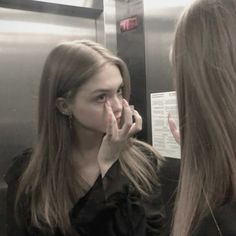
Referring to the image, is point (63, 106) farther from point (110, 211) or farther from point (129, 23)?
point (129, 23)

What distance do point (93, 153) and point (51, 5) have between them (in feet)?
2.51

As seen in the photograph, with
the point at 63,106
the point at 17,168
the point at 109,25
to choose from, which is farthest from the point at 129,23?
the point at 17,168

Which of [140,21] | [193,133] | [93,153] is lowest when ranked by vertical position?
[93,153]

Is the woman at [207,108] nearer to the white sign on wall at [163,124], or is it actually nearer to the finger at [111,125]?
the finger at [111,125]

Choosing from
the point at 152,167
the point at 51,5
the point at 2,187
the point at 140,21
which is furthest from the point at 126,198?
the point at 51,5

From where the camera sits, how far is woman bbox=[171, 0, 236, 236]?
1.91ft

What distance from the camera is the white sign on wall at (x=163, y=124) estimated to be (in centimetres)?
145

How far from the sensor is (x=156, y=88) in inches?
60.5

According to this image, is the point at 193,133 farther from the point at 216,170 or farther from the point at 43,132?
the point at 43,132

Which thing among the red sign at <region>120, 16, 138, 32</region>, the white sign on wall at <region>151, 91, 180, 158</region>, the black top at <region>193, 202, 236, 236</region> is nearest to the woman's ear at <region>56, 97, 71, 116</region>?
the white sign on wall at <region>151, 91, 180, 158</region>

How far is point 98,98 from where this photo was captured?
1.15 m

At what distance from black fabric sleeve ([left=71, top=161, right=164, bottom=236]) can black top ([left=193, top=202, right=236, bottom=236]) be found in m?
0.57

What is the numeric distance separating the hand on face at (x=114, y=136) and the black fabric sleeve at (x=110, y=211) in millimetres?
33

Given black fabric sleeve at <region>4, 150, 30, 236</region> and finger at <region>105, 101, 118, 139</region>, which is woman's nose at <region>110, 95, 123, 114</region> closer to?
finger at <region>105, 101, 118, 139</region>
